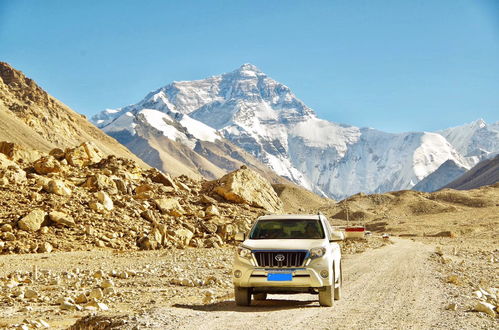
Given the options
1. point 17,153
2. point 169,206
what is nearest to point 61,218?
point 169,206

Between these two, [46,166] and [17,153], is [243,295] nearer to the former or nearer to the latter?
[46,166]

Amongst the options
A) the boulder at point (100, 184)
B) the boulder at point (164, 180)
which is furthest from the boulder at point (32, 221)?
the boulder at point (164, 180)

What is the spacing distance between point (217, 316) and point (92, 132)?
169743 mm

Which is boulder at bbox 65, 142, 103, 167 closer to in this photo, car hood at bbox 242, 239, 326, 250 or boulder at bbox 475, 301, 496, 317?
car hood at bbox 242, 239, 326, 250

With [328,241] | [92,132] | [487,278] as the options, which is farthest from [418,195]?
[328,241]

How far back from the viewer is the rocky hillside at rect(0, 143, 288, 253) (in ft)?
100

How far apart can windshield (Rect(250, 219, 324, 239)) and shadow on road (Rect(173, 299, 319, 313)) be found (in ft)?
5.26

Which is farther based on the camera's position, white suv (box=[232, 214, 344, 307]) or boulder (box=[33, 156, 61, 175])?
boulder (box=[33, 156, 61, 175])

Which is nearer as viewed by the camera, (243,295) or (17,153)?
(243,295)

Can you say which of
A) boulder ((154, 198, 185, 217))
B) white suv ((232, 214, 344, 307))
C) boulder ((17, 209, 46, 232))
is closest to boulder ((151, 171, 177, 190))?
boulder ((154, 198, 185, 217))

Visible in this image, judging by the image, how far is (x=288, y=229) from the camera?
14156 mm

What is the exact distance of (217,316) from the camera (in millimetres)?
11891

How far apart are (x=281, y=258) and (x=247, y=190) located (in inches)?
1410

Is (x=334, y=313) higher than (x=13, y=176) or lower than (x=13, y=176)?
lower
